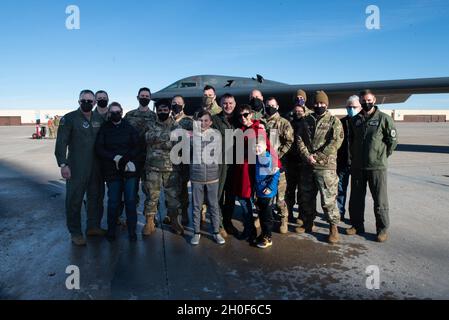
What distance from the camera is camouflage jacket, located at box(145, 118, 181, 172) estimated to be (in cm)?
479

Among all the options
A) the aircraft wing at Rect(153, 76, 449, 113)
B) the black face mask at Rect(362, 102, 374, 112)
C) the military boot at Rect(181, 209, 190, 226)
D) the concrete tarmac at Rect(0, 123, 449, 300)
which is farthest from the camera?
the aircraft wing at Rect(153, 76, 449, 113)

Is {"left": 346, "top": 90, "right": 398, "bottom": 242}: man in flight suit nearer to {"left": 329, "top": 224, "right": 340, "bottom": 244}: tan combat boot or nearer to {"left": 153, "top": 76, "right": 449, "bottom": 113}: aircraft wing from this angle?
{"left": 329, "top": 224, "right": 340, "bottom": 244}: tan combat boot

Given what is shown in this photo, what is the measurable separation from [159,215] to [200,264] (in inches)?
89.1

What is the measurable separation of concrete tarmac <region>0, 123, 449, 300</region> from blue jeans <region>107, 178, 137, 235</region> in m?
0.27

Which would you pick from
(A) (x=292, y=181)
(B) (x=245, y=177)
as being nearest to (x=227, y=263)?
(B) (x=245, y=177)

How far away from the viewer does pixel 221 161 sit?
4.75 metres

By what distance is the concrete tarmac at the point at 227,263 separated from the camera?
3.25 m

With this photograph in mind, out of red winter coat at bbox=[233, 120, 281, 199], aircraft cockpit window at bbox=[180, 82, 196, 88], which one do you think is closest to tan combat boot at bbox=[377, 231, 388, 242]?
red winter coat at bbox=[233, 120, 281, 199]

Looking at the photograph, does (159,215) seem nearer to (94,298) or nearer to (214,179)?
(214,179)

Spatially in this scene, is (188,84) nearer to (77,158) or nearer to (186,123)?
(186,123)
